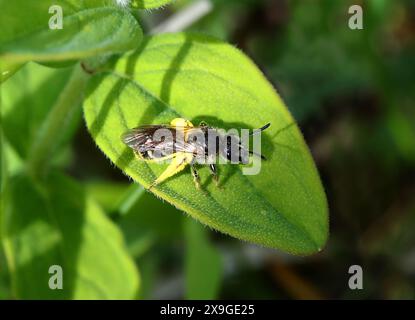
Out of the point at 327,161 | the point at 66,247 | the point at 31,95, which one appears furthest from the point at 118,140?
the point at 327,161

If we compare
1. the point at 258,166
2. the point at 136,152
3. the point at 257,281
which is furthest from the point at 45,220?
the point at 257,281

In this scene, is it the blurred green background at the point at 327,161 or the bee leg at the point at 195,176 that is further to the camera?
the blurred green background at the point at 327,161

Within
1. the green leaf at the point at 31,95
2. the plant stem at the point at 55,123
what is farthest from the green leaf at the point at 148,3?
the green leaf at the point at 31,95

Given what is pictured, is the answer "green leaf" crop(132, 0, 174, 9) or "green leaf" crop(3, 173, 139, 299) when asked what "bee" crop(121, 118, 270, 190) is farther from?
"green leaf" crop(3, 173, 139, 299)

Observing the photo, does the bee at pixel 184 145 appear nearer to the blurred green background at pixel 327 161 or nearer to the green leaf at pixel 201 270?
the green leaf at pixel 201 270

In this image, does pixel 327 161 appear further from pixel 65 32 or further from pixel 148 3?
pixel 65 32

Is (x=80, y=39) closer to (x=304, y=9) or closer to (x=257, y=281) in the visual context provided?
(x=257, y=281)

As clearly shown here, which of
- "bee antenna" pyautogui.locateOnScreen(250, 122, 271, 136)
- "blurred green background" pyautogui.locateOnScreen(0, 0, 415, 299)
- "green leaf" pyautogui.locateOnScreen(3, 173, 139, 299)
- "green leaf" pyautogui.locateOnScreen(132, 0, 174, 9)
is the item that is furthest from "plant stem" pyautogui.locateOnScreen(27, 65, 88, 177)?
"blurred green background" pyautogui.locateOnScreen(0, 0, 415, 299)
